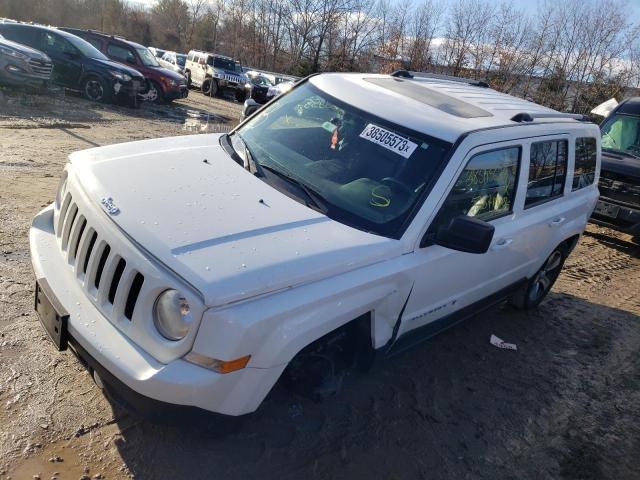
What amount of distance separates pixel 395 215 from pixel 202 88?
946 inches

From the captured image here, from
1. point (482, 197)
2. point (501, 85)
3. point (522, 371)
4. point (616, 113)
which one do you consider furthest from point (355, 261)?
point (501, 85)

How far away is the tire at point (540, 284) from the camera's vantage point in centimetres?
536

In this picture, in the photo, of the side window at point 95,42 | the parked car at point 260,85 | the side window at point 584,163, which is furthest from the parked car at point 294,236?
the parked car at point 260,85

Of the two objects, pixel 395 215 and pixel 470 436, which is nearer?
pixel 395 215

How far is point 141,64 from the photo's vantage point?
54.3 feet

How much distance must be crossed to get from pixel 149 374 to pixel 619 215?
843 centimetres

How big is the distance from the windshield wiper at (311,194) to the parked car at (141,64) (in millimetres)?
14384

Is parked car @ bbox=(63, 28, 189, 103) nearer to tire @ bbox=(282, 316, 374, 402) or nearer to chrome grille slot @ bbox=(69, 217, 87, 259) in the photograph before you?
chrome grille slot @ bbox=(69, 217, 87, 259)

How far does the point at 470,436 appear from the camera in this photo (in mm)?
3410

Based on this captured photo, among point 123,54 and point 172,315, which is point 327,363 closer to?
point 172,315

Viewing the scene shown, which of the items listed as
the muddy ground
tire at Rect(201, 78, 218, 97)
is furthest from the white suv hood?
tire at Rect(201, 78, 218, 97)

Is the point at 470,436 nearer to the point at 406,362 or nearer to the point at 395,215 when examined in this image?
the point at 406,362

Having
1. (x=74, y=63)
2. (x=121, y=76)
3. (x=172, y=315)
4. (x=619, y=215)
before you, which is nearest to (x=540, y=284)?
(x=619, y=215)

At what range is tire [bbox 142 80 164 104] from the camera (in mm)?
16375
